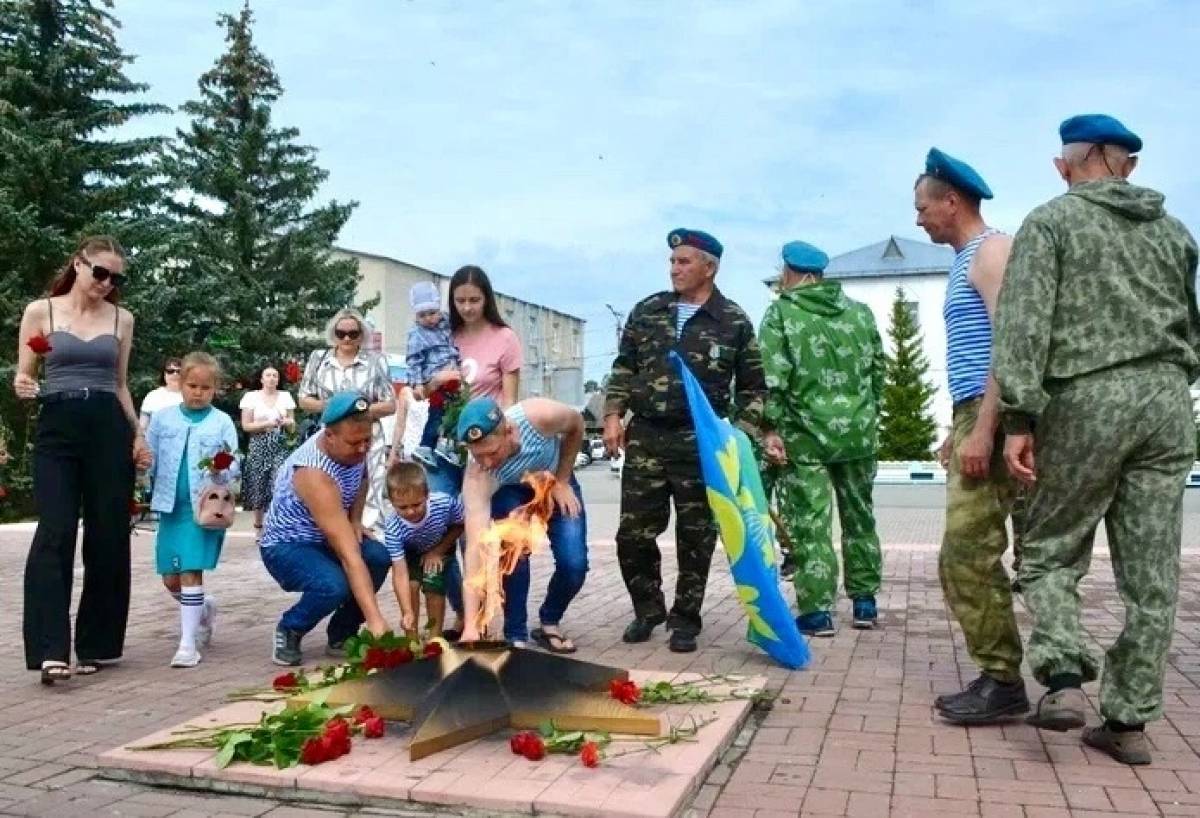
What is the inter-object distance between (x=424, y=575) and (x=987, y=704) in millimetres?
2652

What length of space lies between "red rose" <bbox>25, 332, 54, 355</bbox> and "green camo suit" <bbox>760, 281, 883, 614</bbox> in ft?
11.5

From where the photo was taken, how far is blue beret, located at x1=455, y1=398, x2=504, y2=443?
489 cm

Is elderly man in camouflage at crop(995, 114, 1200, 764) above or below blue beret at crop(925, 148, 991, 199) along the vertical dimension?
below

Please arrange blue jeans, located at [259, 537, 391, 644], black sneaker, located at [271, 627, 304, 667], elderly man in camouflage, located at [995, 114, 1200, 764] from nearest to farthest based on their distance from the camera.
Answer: elderly man in camouflage, located at [995, 114, 1200, 764]
blue jeans, located at [259, 537, 391, 644]
black sneaker, located at [271, 627, 304, 667]

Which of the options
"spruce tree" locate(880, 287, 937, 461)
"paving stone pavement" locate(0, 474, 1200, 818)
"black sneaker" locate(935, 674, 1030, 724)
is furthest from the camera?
"spruce tree" locate(880, 287, 937, 461)

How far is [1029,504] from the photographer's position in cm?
420

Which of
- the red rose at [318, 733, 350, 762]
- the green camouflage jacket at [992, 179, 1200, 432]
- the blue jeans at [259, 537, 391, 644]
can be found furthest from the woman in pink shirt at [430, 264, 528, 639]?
the green camouflage jacket at [992, 179, 1200, 432]

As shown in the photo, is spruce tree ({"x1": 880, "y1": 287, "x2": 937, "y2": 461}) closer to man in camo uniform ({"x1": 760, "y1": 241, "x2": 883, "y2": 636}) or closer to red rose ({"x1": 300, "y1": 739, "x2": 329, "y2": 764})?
man in camo uniform ({"x1": 760, "y1": 241, "x2": 883, "y2": 636})

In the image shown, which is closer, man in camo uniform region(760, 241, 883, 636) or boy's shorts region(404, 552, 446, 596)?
boy's shorts region(404, 552, 446, 596)

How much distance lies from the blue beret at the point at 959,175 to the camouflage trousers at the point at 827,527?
2137 millimetres

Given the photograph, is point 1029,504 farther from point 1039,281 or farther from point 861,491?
point 861,491

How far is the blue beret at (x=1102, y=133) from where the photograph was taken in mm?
4117

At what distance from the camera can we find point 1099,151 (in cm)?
416

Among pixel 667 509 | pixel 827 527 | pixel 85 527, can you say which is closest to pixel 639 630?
pixel 667 509
